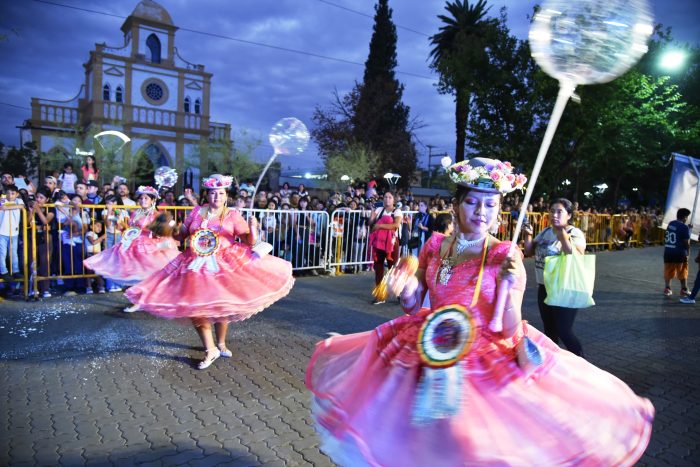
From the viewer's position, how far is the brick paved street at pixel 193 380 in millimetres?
3510

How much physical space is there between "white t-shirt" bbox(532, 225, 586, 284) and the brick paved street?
1.58 m

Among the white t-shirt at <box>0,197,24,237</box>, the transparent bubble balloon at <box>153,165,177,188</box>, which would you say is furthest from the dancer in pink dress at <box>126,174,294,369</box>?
the white t-shirt at <box>0,197,24,237</box>

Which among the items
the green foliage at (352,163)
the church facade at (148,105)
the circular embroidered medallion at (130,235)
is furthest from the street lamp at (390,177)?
the circular embroidered medallion at (130,235)

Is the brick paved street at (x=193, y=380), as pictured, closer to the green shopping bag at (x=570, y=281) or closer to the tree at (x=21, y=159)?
the green shopping bag at (x=570, y=281)

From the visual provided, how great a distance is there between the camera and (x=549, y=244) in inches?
198

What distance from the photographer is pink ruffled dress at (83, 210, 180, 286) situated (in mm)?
6867

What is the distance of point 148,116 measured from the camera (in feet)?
129

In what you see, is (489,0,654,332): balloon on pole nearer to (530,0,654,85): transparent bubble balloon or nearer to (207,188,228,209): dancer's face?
(530,0,654,85): transparent bubble balloon

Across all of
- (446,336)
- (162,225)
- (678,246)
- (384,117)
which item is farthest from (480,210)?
(384,117)

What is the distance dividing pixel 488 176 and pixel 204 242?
347 cm

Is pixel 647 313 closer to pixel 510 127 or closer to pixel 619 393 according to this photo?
pixel 619 393

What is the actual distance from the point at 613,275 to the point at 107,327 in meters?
12.5

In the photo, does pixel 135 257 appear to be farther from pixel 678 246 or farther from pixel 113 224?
pixel 678 246

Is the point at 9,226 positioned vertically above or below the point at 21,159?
below
